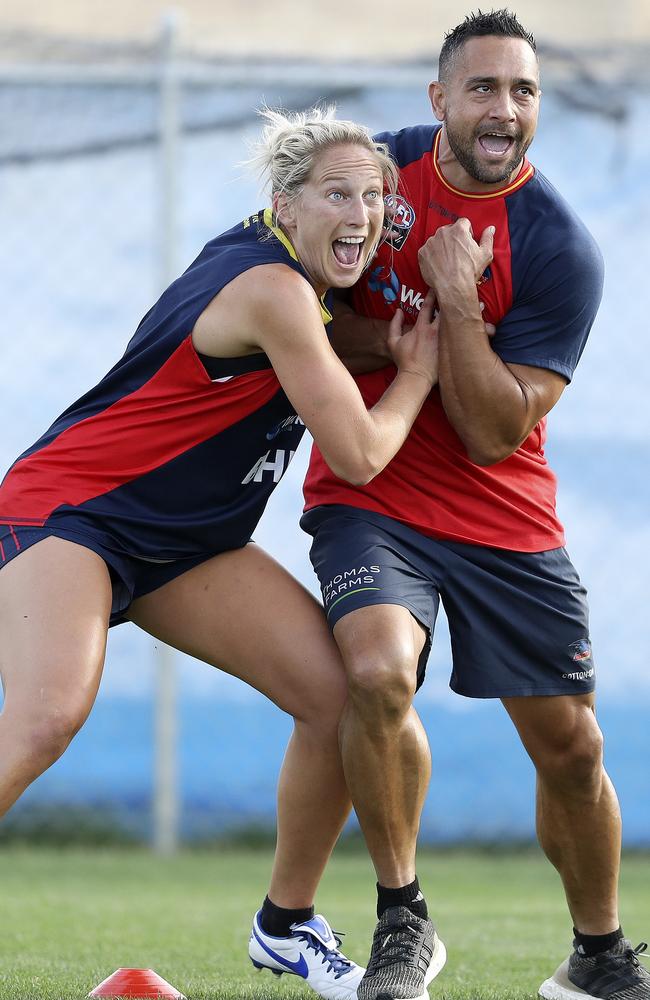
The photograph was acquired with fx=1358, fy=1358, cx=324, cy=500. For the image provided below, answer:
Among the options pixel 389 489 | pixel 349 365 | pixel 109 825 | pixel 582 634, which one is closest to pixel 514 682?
pixel 582 634

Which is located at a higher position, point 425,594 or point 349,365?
point 349,365

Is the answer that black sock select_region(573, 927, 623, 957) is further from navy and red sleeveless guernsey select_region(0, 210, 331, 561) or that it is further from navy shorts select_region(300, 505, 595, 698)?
navy and red sleeveless guernsey select_region(0, 210, 331, 561)

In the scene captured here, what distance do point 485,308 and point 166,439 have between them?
0.85 meters

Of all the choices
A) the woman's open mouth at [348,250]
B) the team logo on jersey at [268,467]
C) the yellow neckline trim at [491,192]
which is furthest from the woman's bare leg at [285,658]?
the yellow neckline trim at [491,192]

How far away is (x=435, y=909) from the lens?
5.00m

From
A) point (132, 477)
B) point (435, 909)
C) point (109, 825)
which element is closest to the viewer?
point (132, 477)

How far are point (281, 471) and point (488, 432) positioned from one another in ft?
1.63

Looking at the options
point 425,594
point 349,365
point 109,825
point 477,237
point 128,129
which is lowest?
point 109,825

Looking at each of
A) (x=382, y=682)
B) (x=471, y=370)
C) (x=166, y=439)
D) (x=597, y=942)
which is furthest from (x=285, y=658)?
(x=597, y=942)

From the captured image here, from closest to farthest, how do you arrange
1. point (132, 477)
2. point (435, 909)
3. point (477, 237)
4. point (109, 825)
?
1. point (132, 477)
2. point (477, 237)
3. point (435, 909)
4. point (109, 825)

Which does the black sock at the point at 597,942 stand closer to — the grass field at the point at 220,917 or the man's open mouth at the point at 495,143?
the grass field at the point at 220,917

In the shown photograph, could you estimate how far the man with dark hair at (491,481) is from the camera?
3.16 meters

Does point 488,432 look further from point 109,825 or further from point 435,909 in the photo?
point 109,825

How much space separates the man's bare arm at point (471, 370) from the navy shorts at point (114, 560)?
70cm
